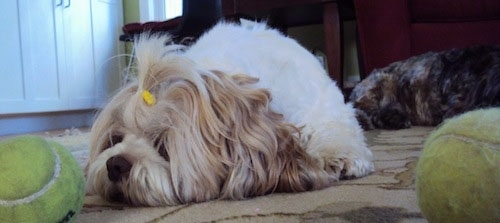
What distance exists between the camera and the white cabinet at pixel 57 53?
11.2 ft

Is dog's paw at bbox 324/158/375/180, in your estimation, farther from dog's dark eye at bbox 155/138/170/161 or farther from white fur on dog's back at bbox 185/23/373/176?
dog's dark eye at bbox 155/138/170/161

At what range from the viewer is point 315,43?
14.0ft

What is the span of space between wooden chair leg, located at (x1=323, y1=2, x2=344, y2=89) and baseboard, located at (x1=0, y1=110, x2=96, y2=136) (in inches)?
57.0

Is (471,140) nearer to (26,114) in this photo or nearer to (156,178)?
(156,178)

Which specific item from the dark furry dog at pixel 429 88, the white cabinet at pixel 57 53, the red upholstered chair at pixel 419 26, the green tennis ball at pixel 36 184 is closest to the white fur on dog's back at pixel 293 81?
the green tennis ball at pixel 36 184

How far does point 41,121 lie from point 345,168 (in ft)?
10.3

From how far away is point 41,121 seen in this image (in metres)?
3.85

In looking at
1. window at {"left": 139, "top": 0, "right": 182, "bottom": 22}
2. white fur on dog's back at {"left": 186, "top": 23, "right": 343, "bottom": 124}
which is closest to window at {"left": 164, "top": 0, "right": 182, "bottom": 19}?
window at {"left": 139, "top": 0, "right": 182, "bottom": 22}

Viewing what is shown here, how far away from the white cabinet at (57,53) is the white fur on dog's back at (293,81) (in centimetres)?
195

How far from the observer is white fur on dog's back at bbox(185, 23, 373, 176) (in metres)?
1.27

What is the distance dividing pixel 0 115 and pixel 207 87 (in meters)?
2.73

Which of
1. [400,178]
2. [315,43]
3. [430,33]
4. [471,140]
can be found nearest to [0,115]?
[315,43]

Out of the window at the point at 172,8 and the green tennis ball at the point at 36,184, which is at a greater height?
the window at the point at 172,8

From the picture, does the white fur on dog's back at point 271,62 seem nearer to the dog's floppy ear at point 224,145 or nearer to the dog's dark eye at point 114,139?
the dog's floppy ear at point 224,145
